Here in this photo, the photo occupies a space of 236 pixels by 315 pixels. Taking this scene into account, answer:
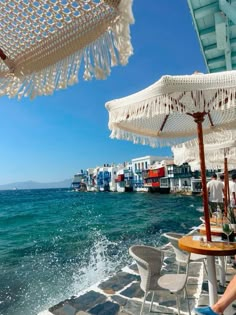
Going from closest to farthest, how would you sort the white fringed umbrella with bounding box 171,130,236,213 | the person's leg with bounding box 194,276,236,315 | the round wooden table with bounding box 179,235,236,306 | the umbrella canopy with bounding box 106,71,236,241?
the person's leg with bounding box 194,276,236,315 < the umbrella canopy with bounding box 106,71,236,241 < the round wooden table with bounding box 179,235,236,306 < the white fringed umbrella with bounding box 171,130,236,213

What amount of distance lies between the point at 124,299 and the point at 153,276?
0.73m

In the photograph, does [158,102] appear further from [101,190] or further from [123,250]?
[101,190]

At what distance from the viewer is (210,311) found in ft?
6.79

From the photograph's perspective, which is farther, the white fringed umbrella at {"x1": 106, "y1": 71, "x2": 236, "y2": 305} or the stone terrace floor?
the stone terrace floor

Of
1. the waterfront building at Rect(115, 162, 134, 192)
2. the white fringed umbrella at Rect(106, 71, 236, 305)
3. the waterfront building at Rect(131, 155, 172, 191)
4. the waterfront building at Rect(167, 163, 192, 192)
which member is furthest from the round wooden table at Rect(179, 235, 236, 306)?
the waterfront building at Rect(115, 162, 134, 192)

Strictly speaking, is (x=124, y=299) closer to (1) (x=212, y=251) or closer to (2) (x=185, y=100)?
(1) (x=212, y=251)

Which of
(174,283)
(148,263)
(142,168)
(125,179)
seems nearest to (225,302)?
(174,283)

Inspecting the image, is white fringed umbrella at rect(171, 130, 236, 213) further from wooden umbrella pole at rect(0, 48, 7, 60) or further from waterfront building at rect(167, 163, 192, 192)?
waterfront building at rect(167, 163, 192, 192)

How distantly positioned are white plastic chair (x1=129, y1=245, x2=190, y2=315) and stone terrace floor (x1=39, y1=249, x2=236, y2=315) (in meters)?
0.11

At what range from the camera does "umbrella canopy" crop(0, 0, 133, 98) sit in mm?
954

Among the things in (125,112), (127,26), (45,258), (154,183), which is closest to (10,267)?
(45,258)

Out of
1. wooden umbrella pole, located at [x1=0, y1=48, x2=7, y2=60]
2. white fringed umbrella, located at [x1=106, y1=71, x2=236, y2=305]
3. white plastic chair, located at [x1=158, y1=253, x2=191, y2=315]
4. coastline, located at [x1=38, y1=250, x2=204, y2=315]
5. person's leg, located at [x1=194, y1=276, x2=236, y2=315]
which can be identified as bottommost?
coastline, located at [x1=38, y1=250, x2=204, y2=315]

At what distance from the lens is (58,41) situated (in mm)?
1089

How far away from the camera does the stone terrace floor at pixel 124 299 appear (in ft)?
9.96
